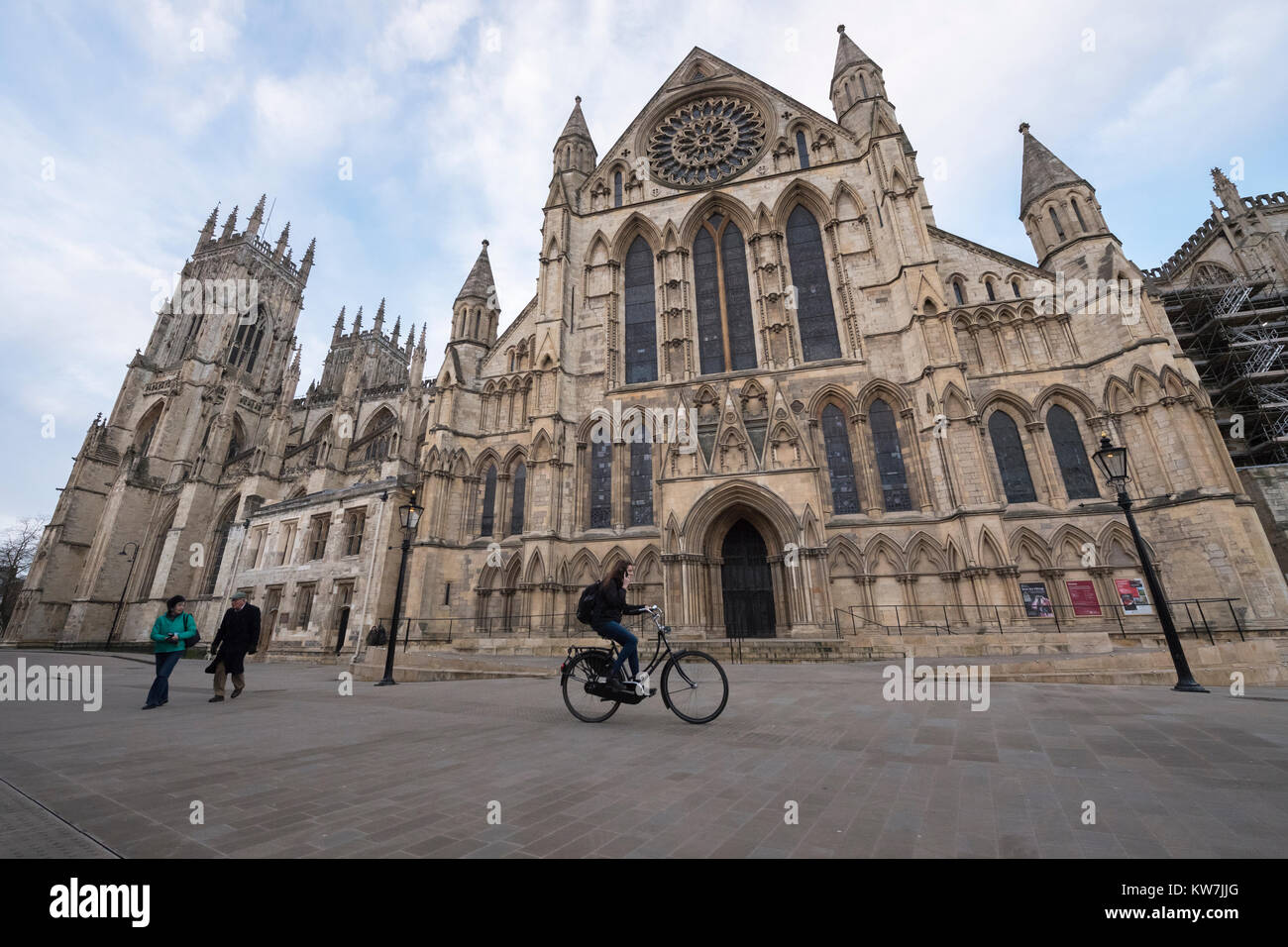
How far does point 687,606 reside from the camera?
1553 cm

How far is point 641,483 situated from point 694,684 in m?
13.8

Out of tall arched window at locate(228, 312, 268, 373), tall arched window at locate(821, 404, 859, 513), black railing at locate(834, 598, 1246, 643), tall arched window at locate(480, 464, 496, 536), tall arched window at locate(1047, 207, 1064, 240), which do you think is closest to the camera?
black railing at locate(834, 598, 1246, 643)

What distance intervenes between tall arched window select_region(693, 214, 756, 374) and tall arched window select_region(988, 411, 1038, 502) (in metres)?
8.47

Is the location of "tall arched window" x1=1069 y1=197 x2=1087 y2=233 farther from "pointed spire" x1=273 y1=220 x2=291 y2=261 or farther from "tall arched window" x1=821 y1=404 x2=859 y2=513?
"pointed spire" x1=273 y1=220 x2=291 y2=261

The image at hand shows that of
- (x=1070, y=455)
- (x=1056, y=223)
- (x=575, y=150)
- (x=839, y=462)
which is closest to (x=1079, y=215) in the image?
(x=1056, y=223)

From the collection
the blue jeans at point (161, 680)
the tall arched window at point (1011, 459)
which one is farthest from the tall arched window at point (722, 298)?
the blue jeans at point (161, 680)

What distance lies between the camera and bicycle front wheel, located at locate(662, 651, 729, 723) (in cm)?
532

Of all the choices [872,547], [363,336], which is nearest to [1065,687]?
[872,547]

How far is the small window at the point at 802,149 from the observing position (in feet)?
72.5

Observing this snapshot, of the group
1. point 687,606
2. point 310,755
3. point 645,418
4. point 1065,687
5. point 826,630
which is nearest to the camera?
point 310,755

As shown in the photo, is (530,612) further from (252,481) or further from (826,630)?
(252,481)

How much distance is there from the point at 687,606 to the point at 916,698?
904 cm

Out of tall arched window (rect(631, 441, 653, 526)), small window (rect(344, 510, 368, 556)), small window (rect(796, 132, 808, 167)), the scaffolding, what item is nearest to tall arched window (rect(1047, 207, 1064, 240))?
small window (rect(796, 132, 808, 167))

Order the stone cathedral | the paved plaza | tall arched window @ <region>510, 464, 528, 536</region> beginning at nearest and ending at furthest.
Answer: the paved plaza → the stone cathedral → tall arched window @ <region>510, 464, 528, 536</region>
